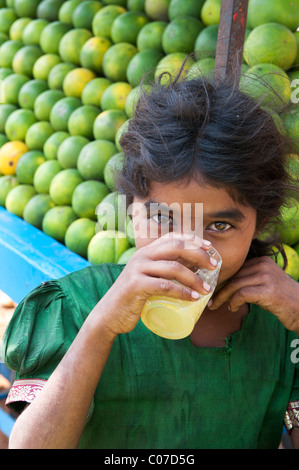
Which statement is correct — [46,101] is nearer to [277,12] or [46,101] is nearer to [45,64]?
[45,64]

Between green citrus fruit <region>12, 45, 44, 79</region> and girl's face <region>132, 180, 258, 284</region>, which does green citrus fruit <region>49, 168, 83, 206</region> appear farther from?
girl's face <region>132, 180, 258, 284</region>

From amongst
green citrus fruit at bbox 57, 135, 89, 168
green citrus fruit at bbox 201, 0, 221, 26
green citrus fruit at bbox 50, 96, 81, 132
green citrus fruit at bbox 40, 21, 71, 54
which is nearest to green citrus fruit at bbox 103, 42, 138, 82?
green citrus fruit at bbox 50, 96, 81, 132

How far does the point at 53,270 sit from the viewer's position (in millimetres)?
2682

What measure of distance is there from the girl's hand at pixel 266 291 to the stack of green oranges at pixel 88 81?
0.95m

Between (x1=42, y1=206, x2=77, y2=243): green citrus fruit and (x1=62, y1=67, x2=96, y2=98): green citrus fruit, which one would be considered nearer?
(x1=42, y1=206, x2=77, y2=243): green citrus fruit

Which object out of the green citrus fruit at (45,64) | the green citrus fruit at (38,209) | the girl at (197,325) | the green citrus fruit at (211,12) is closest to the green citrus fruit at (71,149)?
the green citrus fruit at (38,209)

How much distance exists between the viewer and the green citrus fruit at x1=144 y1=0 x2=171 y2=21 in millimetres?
3172

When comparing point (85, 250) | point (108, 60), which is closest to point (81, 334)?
point (85, 250)

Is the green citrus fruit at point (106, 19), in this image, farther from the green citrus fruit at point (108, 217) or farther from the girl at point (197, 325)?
the girl at point (197, 325)

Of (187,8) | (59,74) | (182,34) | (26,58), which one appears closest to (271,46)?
(182,34)

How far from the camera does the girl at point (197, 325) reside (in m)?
1.02

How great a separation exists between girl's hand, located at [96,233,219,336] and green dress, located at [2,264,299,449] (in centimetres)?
23
